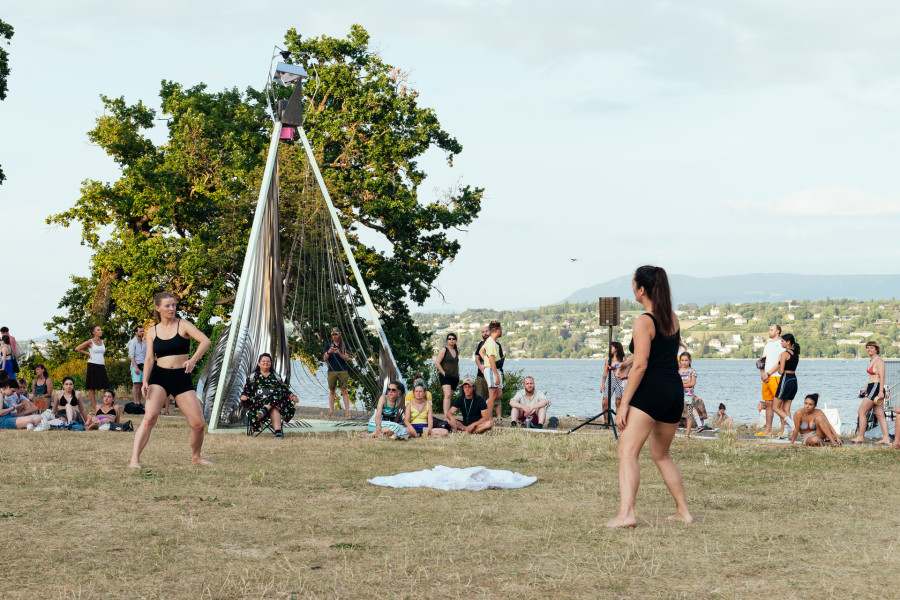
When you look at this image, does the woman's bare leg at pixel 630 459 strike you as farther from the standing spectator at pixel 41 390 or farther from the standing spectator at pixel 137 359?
the standing spectator at pixel 137 359

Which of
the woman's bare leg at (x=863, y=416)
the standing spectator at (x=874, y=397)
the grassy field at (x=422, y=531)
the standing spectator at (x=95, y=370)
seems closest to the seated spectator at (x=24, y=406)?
the standing spectator at (x=95, y=370)

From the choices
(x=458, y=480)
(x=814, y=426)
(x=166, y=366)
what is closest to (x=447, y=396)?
(x=814, y=426)

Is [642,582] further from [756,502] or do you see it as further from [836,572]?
[756,502]

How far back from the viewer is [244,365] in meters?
12.7

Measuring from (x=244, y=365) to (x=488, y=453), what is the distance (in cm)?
415

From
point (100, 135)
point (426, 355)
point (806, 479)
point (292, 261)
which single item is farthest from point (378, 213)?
point (806, 479)

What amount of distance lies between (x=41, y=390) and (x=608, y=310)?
9456mm

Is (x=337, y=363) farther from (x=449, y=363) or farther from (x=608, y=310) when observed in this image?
(x=608, y=310)

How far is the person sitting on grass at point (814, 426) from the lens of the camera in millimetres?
11570

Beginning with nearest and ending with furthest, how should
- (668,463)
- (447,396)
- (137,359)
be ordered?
(668,463) < (447,396) < (137,359)

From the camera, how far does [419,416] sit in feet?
41.4

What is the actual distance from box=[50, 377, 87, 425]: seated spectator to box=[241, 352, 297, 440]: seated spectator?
9.57 ft

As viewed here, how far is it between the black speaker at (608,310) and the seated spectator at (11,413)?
354 inches

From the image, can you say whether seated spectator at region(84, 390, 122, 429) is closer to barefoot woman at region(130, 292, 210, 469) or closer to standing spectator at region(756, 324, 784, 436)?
barefoot woman at region(130, 292, 210, 469)
